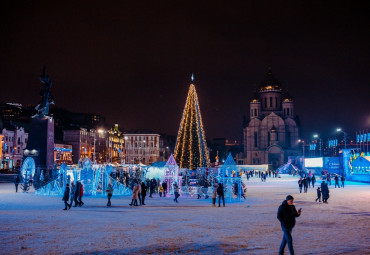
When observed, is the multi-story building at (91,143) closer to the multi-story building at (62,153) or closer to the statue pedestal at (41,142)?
the multi-story building at (62,153)

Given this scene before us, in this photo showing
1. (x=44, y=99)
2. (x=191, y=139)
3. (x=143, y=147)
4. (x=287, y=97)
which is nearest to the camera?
(x=44, y=99)

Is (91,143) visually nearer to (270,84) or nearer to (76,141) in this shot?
(76,141)

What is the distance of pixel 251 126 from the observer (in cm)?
11344

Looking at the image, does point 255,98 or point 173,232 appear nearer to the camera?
point 173,232

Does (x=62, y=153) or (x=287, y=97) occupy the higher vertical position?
(x=287, y=97)

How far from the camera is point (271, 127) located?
109625 millimetres

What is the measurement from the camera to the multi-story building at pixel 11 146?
76.9m

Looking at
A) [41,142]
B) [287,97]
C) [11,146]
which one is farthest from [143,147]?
[41,142]

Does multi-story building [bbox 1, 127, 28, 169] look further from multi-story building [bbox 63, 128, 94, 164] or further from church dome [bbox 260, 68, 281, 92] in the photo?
church dome [bbox 260, 68, 281, 92]

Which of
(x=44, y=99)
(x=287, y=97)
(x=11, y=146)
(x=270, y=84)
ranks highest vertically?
(x=270, y=84)

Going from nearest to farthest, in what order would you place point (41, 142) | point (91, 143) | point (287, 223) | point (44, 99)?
point (287, 223) < point (41, 142) < point (44, 99) < point (91, 143)

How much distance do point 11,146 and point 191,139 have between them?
5249 cm

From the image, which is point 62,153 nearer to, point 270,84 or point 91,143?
point 91,143

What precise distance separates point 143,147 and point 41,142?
270 ft
